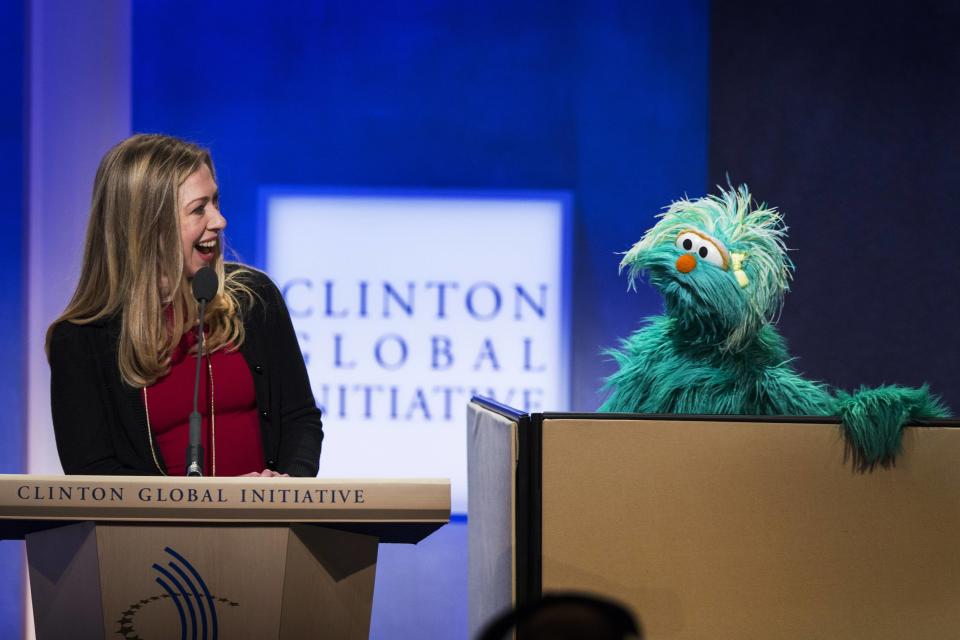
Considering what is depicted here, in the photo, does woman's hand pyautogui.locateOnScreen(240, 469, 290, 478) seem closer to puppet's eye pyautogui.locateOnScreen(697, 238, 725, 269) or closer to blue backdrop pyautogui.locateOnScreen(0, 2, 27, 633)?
puppet's eye pyautogui.locateOnScreen(697, 238, 725, 269)

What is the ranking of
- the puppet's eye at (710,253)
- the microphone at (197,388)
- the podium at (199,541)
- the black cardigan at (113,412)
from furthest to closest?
the puppet's eye at (710,253) → the black cardigan at (113,412) → the microphone at (197,388) → the podium at (199,541)

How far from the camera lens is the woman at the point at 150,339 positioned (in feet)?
5.45

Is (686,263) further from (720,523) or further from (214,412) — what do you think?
(214,412)

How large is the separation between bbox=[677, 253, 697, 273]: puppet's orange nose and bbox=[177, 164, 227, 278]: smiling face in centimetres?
75

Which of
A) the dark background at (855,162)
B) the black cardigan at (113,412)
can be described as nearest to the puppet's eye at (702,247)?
the black cardigan at (113,412)

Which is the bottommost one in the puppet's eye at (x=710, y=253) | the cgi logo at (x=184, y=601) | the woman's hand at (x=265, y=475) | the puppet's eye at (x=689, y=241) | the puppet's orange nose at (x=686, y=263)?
the cgi logo at (x=184, y=601)

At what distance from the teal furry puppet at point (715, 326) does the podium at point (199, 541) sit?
2.34 ft

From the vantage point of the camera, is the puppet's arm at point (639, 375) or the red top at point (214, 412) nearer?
the red top at point (214, 412)

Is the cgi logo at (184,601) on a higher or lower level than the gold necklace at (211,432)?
lower

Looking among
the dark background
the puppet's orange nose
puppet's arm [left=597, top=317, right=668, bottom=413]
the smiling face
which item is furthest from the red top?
the dark background

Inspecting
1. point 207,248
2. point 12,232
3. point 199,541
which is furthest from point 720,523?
point 12,232

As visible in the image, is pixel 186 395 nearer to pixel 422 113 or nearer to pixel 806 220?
pixel 422 113

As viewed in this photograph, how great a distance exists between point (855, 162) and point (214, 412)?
8.16 feet

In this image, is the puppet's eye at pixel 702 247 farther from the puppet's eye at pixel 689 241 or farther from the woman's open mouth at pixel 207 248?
the woman's open mouth at pixel 207 248
